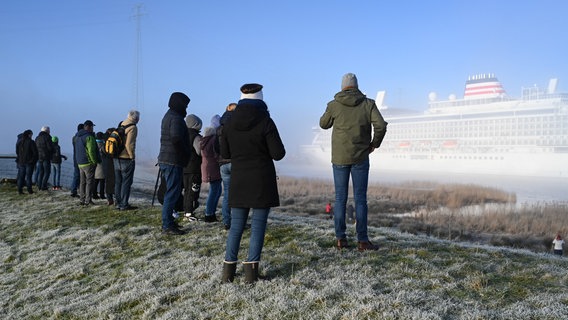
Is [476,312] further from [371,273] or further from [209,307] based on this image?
[209,307]

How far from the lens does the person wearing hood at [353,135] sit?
498 centimetres

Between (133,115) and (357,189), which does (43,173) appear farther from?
(357,189)

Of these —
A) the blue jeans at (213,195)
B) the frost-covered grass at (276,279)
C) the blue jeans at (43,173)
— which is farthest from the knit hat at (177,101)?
the blue jeans at (43,173)

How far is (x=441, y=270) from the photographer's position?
14.9ft

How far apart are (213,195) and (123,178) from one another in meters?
2.40

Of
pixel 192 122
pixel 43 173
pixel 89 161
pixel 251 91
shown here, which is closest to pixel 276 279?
pixel 251 91

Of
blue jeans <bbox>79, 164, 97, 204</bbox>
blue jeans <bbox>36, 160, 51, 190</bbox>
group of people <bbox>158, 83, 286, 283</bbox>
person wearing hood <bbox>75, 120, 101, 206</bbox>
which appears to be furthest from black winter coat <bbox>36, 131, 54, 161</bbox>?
group of people <bbox>158, 83, 286, 283</bbox>

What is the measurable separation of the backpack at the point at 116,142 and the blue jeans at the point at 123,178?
237mm

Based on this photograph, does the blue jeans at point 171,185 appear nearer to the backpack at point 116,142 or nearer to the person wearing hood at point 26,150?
the backpack at point 116,142

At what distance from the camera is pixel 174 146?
6.32 metres

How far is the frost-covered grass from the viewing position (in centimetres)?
357

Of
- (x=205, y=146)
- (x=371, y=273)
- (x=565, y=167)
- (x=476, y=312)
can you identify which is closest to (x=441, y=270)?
(x=371, y=273)

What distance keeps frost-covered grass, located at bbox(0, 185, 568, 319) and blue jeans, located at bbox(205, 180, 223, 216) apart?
Result: 0.37m

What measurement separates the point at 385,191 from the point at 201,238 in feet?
79.7
